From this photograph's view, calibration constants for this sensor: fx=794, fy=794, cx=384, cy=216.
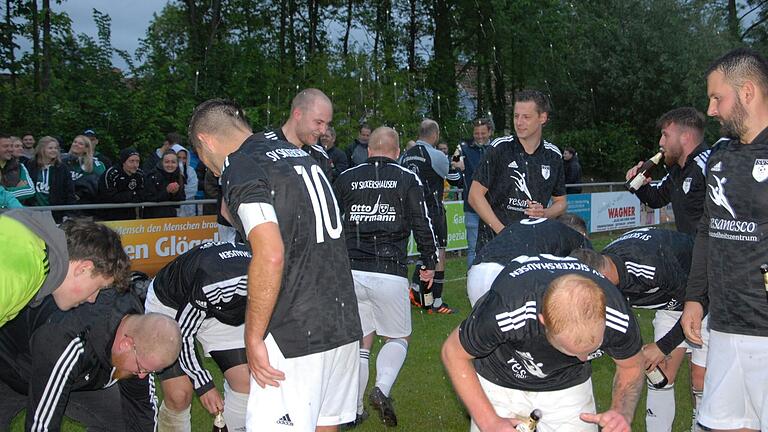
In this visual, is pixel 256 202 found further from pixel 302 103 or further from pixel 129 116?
pixel 129 116

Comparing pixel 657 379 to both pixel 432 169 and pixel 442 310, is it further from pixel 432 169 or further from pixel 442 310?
pixel 432 169

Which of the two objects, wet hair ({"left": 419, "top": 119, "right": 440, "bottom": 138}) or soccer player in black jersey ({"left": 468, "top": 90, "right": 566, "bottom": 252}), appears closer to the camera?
soccer player in black jersey ({"left": 468, "top": 90, "right": 566, "bottom": 252})

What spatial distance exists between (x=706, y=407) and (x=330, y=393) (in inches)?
77.4

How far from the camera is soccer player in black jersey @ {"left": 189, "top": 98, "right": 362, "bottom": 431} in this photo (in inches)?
135

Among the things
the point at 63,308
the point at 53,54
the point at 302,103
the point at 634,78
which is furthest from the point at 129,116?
the point at 634,78

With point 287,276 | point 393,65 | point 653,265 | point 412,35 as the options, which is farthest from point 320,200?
point 412,35

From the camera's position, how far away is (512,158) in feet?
20.7

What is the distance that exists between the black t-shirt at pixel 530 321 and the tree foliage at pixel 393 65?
42.5 feet

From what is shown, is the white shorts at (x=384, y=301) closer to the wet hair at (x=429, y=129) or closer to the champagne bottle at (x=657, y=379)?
the champagne bottle at (x=657, y=379)

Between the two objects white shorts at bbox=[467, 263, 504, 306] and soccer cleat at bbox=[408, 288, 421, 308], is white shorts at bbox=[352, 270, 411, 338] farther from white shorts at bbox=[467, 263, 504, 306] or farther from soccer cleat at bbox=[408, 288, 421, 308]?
soccer cleat at bbox=[408, 288, 421, 308]

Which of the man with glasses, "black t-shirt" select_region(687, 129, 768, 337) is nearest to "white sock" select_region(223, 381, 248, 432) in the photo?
the man with glasses

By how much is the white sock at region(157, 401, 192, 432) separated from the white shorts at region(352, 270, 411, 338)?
1.65 m

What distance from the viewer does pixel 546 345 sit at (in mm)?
3545

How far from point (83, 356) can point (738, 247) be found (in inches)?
127
